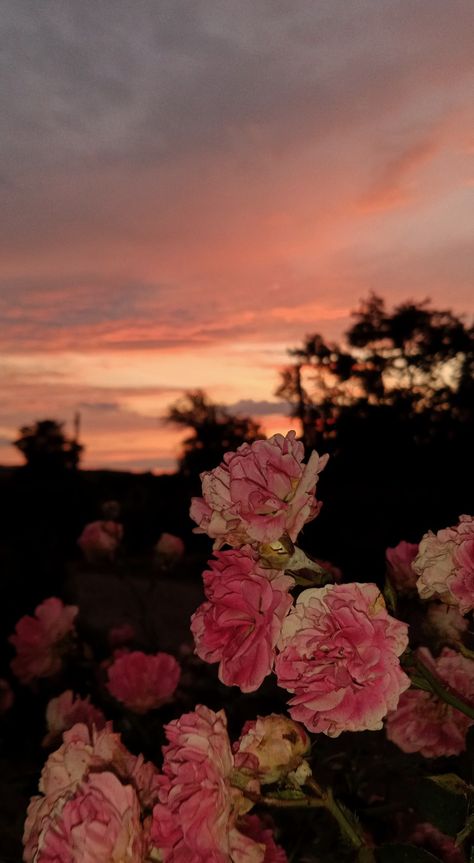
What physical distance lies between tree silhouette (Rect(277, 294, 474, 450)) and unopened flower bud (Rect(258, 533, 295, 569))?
20828mm

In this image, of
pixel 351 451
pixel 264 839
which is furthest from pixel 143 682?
pixel 351 451

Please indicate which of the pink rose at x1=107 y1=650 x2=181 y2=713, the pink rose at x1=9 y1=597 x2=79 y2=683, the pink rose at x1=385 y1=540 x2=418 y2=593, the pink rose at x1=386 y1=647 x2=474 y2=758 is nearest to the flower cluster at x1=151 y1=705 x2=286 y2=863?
the pink rose at x1=386 y1=647 x2=474 y2=758

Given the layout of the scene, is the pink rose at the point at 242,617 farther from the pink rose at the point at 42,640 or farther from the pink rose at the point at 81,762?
the pink rose at the point at 42,640

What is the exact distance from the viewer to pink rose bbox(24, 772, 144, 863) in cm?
102

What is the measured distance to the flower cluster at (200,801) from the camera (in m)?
1.00

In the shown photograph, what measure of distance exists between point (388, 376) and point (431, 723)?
22611mm

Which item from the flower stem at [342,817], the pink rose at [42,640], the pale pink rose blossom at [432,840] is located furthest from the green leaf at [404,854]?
the pink rose at [42,640]

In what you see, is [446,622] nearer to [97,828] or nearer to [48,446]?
[97,828]

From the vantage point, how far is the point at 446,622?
1.72 m

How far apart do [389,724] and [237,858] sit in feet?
1.49

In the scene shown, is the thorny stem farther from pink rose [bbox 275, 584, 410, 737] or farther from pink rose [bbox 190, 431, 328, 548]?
pink rose [bbox 190, 431, 328, 548]

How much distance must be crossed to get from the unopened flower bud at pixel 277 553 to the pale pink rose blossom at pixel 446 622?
27.5 inches

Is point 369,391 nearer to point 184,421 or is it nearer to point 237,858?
point 184,421

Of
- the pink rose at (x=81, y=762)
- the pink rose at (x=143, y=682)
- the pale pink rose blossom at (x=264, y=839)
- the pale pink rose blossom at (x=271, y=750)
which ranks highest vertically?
the pale pink rose blossom at (x=271, y=750)
